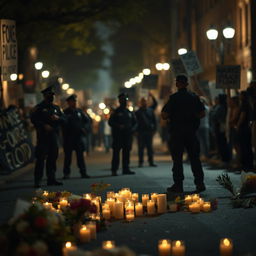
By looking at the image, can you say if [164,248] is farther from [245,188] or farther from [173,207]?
[245,188]

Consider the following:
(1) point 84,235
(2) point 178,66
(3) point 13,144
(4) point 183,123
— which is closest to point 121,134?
(3) point 13,144

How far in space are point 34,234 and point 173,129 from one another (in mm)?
7774

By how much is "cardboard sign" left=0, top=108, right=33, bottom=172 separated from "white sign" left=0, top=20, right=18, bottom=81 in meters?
2.24

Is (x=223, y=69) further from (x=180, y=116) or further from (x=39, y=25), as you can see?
(x=39, y=25)

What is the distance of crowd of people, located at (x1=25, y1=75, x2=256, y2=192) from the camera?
1409cm

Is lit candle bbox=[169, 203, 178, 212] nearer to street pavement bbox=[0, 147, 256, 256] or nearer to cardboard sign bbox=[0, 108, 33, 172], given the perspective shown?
street pavement bbox=[0, 147, 256, 256]

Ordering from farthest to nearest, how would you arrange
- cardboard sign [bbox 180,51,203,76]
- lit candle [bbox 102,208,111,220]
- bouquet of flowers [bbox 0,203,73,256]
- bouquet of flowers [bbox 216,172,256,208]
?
cardboard sign [bbox 180,51,203,76]
bouquet of flowers [bbox 216,172,256,208]
lit candle [bbox 102,208,111,220]
bouquet of flowers [bbox 0,203,73,256]

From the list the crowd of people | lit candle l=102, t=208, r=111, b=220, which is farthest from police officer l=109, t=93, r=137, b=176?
lit candle l=102, t=208, r=111, b=220

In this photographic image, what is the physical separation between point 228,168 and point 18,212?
44.1 ft

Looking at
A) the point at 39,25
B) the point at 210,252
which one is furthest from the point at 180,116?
the point at 39,25

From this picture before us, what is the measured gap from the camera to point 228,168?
20.2m

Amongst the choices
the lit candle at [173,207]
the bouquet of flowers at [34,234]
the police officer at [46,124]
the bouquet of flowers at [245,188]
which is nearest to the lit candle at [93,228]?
the bouquet of flowers at [34,234]

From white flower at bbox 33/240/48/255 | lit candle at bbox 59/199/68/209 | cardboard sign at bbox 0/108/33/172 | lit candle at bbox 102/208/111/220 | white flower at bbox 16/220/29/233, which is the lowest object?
lit candle at bbox 102/208/111/220

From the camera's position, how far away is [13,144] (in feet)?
70.4
